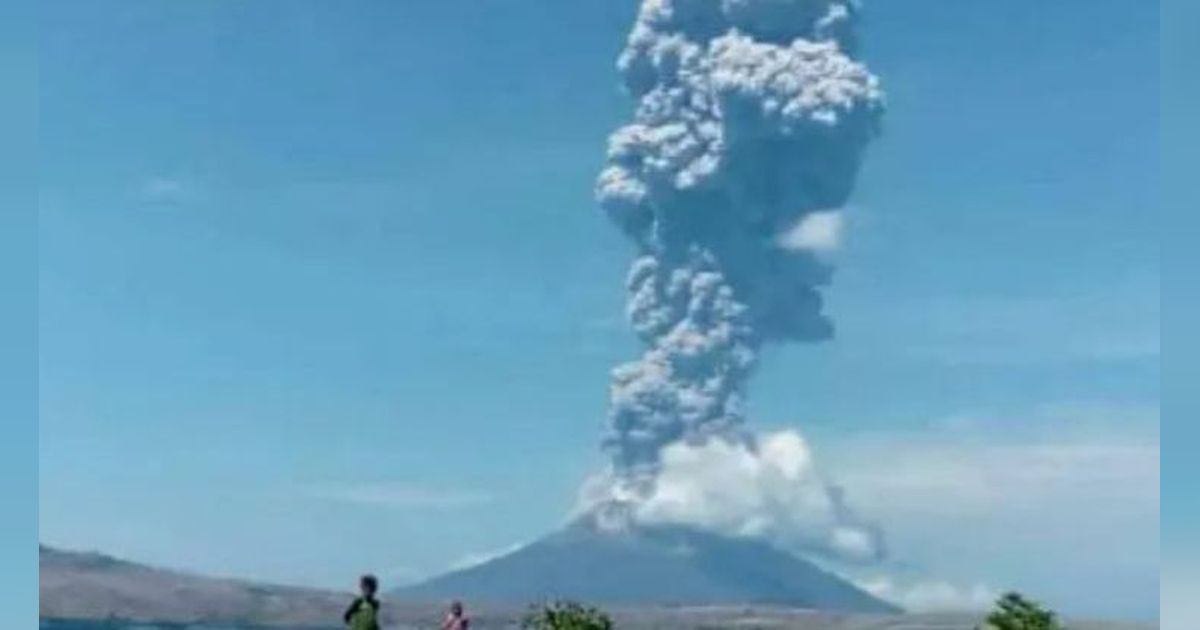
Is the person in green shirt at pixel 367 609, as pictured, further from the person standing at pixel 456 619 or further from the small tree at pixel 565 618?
the small tree at pixel 565 618

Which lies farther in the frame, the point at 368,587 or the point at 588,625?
the point at 588,625

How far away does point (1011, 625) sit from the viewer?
74.2 ft

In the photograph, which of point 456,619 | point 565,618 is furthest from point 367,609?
point 565,618

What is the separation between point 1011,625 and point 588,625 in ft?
14.2

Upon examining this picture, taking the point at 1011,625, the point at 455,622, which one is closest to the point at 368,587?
the point at 455,622

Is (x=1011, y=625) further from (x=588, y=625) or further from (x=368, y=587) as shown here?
(x=368, y=587)

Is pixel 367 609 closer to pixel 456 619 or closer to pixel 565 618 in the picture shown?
pixel 456 619

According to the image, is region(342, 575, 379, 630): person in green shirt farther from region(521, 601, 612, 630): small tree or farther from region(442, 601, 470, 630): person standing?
region(521, 601, 612, 630): small tree

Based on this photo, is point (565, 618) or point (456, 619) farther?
point (565, 618)

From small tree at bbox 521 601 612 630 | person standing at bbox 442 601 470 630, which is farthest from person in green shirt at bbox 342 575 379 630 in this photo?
small tree at bbox 521 601 612 630

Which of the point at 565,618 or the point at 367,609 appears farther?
the point at 565,618

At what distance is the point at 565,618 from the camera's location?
23.3 meters

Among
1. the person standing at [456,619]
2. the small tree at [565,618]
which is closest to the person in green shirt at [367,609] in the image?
the person standing at [456,619]

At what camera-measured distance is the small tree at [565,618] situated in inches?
914
